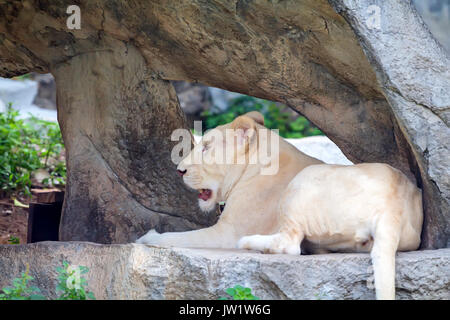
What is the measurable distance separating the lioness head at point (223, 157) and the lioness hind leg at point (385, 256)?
5.06 ft

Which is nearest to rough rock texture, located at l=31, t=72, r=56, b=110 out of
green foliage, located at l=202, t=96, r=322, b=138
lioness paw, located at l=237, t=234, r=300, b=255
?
green foliage, located at l=202, t=96, r=322, b=138

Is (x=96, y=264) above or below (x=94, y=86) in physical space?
below

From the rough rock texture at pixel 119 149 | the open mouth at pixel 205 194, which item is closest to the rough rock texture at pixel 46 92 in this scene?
the rough rock texture at pixel 119 149

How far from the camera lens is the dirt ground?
771 cm

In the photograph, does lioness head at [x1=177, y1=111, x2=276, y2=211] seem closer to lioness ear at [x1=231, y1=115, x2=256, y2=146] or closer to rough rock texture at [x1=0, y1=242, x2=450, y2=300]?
lioness ear at [x1=231, y1=115, x2=256, y2=146]

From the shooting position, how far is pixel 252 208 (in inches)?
207

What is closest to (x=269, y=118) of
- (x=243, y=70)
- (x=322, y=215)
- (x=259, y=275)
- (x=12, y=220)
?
(x=12, y=220)

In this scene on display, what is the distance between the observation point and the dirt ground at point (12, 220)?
7.71 meters

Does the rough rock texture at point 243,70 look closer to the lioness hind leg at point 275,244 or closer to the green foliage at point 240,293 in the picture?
the lioness hind leg at point 275,244
